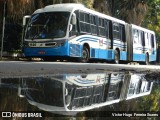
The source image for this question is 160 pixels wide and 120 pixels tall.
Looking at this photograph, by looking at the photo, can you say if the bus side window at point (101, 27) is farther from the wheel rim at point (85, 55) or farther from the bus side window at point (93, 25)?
the wheel rim at point (85, 55)

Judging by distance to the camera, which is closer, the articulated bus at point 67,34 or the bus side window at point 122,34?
the articulated bus at point 67,34

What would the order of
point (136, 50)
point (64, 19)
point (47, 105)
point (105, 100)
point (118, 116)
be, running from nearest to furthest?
point (118, 116), point (47, 105), point (105, 100), point (64, 19), point (136, 50)

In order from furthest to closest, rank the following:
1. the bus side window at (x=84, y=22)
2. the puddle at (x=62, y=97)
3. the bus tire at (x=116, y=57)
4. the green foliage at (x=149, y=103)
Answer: the bus tire at (x=116, y=57), the bus side window at (x=84, y=22), the green foliage at (x=149, y=103), the puddle at (x=62, y=97)

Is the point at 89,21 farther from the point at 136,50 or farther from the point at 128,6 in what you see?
the point at 128,6

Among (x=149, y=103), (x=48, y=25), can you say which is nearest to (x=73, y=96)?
(x=149, y=103)

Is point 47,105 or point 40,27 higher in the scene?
point 40,27

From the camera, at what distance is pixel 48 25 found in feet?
61.8

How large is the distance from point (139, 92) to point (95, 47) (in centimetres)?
1379

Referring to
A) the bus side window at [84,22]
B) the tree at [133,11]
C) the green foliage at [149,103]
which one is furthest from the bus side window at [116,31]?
the green foliage at [149,103]

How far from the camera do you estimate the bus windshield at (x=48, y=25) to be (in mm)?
18391

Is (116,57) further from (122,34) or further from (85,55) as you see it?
(85,55)

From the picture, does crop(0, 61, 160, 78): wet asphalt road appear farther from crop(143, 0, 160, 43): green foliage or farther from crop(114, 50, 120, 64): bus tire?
crop(143, 0, 160, 43): green foliage

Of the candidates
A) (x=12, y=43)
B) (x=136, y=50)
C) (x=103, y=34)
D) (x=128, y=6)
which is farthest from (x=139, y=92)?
(x=128, y=6)

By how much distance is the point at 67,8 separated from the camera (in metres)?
18.9
